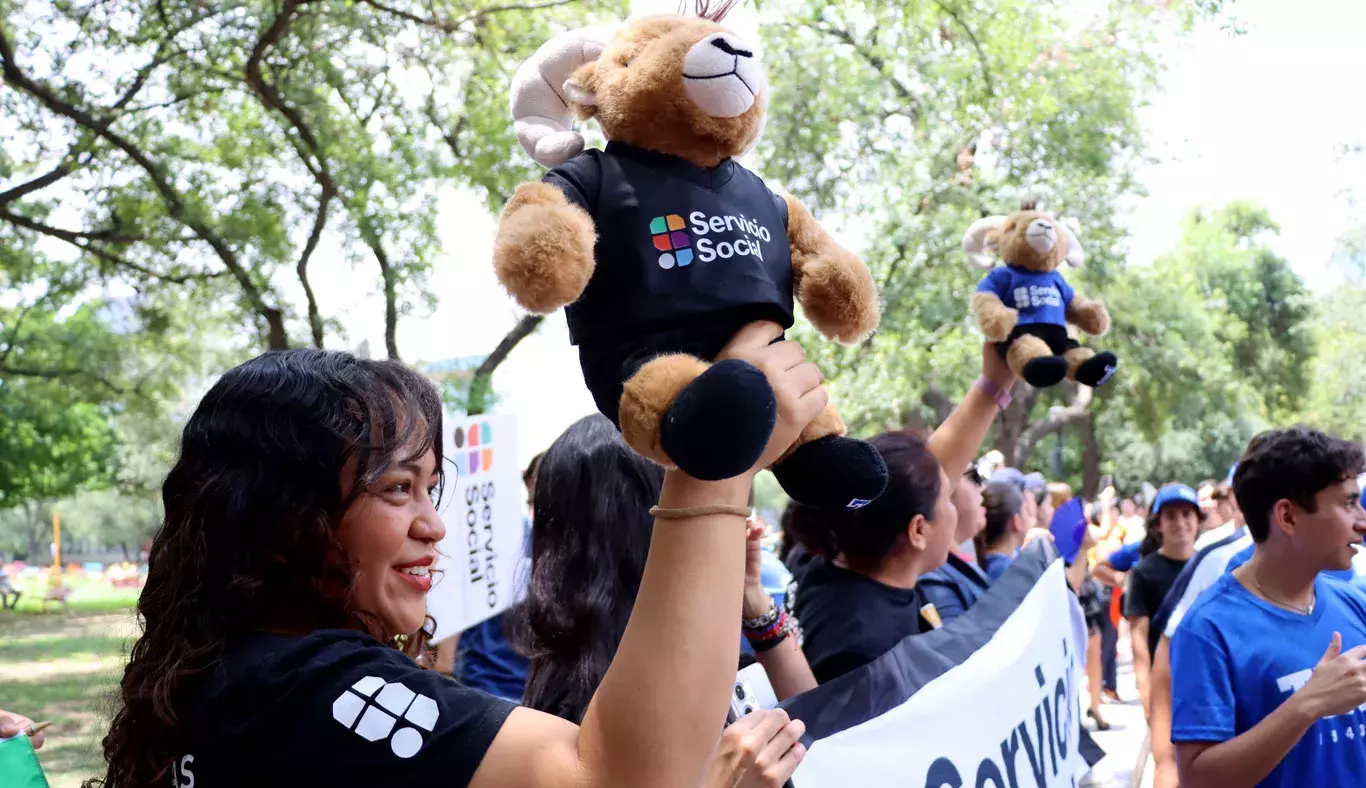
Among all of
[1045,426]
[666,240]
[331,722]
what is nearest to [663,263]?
[666,240]

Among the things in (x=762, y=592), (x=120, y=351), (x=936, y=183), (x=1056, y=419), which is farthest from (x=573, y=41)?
(x=1056, y=419)

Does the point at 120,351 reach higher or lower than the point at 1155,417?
higher

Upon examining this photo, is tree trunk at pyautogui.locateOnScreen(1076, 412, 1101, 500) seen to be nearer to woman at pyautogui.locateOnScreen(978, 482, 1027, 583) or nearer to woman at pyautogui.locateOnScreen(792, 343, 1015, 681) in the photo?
woman at pyautogui.locateOnScreen(978, 482, 1027, 583)

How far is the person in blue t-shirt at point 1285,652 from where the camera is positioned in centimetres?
265

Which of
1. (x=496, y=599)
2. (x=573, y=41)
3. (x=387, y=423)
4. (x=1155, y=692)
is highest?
(x=573, y=41)

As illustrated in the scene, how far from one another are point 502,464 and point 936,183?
11.2 m

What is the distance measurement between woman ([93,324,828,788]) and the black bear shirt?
0.09 m

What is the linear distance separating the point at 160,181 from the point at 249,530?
1033cm

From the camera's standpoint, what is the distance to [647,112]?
164 centimetres

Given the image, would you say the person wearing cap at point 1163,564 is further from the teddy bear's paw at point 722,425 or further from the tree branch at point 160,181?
the tree branch at point 160,181

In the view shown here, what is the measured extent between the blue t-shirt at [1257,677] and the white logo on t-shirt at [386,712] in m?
2.22

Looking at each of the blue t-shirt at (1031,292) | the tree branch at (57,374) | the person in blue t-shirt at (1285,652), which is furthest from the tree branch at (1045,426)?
the person in blue t-shirt at (1285,652)

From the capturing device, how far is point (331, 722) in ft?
3.95

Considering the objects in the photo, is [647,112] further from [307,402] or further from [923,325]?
[923,325]
